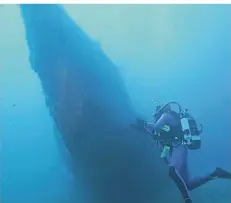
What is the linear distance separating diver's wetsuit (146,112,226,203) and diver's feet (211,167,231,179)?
0.08 ft

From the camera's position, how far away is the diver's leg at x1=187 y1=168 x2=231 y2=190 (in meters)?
1.28

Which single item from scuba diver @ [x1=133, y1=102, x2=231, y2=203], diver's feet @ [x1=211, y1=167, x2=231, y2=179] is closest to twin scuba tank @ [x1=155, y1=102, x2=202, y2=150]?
scuba diver @ [x1=133, y1=102, x2=231, y2=203]

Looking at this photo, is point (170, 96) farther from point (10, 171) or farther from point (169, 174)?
point (10, 171)

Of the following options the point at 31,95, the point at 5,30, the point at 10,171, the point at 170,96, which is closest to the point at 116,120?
the point at 170,96

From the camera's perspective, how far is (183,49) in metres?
1.30

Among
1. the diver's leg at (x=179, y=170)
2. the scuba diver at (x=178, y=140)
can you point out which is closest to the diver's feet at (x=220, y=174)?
the scuba diver at (x=178, y=140)

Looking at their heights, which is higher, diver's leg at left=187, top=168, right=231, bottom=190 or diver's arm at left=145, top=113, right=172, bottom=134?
diver's arm at left=145, top=113, right=172, bottom=134

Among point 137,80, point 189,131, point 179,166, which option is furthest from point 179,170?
point 137,80

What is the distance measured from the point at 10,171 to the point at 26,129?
165mm

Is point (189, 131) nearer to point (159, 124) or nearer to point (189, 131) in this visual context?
point (189, 131)

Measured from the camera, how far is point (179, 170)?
128 centimetres

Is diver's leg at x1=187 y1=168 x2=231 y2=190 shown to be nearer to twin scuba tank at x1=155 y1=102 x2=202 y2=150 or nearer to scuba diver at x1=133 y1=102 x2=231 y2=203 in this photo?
scuba diver at x1=133 y1=102 x2=231 y2=203

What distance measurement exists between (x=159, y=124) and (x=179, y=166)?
0.18 m

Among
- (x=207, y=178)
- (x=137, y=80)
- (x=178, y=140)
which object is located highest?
(x=137, y=80)
